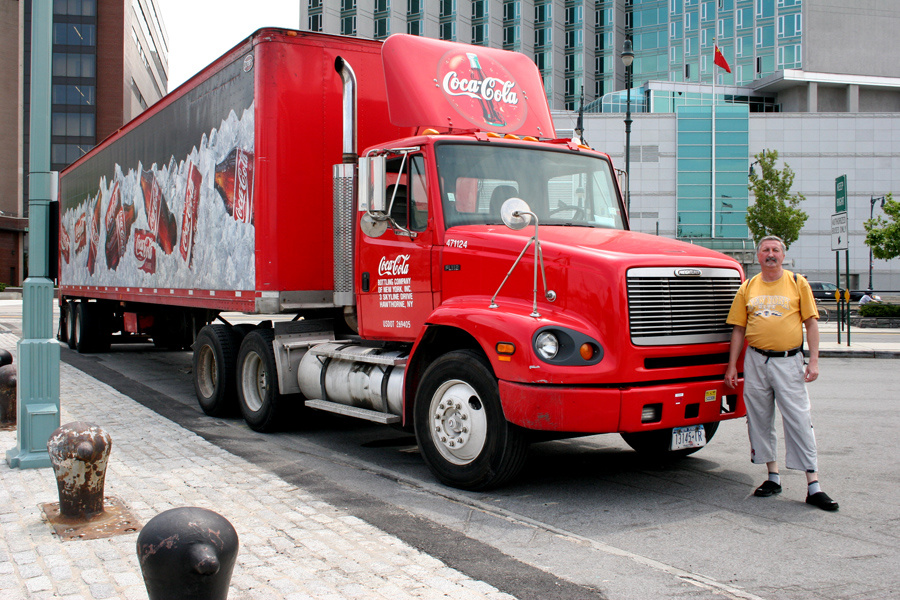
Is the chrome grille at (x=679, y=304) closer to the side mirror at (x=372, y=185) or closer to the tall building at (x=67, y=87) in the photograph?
the side mirror at (x=372, y=185)

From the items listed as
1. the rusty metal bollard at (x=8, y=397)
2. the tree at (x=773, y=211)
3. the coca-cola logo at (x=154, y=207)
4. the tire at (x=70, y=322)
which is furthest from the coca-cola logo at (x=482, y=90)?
the tree at (x=773, y=211)

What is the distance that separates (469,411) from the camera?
20.1ft

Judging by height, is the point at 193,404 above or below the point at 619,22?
below

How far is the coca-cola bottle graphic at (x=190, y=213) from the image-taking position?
10203 mm

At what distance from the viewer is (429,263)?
6.95m

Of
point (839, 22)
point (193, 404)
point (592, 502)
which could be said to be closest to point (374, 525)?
point (592, 502)

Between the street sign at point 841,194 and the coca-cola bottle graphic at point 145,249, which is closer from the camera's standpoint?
the coca-cola bottle graphic at point 145,249

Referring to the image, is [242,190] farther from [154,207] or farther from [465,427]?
[465,427]

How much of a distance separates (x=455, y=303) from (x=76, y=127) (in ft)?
298

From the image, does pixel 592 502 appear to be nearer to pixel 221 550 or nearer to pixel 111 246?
pixel 221 550

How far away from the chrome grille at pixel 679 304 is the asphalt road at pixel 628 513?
3.98 feet

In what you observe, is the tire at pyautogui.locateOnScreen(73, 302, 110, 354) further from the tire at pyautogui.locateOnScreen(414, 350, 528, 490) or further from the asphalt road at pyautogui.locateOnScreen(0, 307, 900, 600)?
the tire at pyautogui.locateOnScreen(414, 350, 528, 490)

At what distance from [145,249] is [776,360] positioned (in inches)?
380

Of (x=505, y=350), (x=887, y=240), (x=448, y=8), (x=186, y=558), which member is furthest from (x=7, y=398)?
(x=448, y=8)
